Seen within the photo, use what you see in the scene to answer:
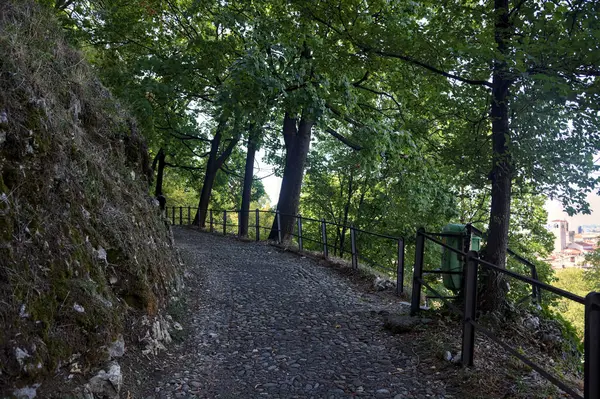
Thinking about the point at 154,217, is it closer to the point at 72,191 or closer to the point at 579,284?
the point at 72,191

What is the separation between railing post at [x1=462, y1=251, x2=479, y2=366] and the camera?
164 inches

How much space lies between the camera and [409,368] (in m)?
4.46

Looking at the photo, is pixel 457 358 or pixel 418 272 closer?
pixel 457 358

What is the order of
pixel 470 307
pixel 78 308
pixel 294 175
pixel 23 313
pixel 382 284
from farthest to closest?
pixel 294 175 < pixel 382 284 < pixel 470 307 < pixel 78 308 < pixel 23 313

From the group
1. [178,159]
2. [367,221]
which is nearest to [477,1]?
[367,221]

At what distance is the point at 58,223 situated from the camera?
3799 millimetres

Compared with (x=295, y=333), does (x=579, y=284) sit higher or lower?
lower

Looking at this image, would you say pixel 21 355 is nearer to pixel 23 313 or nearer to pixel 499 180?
pixel 23 313

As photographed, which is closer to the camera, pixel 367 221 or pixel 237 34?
pixel 237 34

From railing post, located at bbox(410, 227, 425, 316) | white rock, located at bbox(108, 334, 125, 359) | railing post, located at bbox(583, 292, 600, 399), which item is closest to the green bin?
railing post, located at bbox(410, 227, 425, 316)

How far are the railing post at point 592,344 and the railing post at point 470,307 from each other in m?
1.72

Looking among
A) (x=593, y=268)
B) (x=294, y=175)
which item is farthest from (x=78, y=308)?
(x=593, y=268)

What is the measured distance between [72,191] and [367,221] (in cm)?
2102

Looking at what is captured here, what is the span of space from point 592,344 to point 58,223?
402cm
